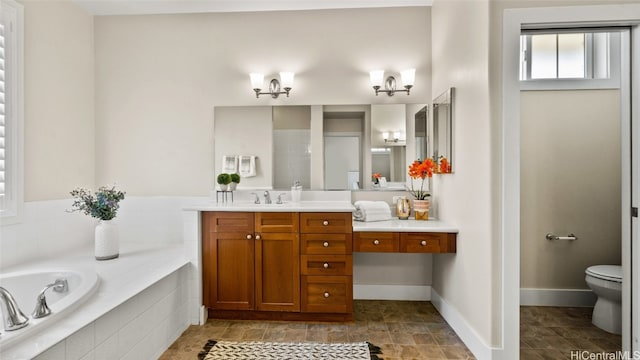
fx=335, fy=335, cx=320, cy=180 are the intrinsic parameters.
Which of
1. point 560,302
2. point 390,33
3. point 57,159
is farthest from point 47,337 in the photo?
point 560,302

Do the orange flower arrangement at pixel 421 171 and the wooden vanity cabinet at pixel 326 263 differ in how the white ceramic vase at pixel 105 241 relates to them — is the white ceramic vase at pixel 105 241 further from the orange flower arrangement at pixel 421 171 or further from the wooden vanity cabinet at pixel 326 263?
the orange flower arrangement at pixel 421 171

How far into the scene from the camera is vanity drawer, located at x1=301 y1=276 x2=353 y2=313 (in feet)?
8.64

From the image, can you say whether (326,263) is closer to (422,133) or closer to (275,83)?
(422,133)

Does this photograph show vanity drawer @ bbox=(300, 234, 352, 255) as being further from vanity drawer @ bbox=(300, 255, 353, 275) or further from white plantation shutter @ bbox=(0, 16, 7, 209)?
white plantation shutter @ bbox=(0, 16, 7, 209)

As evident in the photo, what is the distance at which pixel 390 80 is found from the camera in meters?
3.19

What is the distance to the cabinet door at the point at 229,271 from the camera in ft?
8.77

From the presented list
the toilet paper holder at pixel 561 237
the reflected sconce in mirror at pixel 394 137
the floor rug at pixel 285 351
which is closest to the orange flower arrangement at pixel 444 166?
the reflected sconce in mirror at pixel 394 137

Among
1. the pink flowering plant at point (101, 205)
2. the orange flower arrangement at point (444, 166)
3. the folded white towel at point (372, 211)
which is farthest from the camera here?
the folded white towel at point (372, 211)

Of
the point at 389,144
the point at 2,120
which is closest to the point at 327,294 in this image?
the point at 389,144

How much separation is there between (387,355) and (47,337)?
1840 mm

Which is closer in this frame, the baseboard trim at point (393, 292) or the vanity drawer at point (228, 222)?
the vanity drawer at point (228, 222)

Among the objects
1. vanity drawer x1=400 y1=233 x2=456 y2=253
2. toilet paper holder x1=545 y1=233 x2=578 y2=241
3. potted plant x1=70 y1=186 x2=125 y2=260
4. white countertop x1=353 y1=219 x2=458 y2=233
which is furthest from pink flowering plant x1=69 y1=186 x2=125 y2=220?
toilet paper holder x1=545 y1=233 x2=578 y2=241

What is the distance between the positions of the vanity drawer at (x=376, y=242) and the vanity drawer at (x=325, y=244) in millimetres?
76

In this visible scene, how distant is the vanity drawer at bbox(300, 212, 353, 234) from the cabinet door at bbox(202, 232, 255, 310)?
452mm
